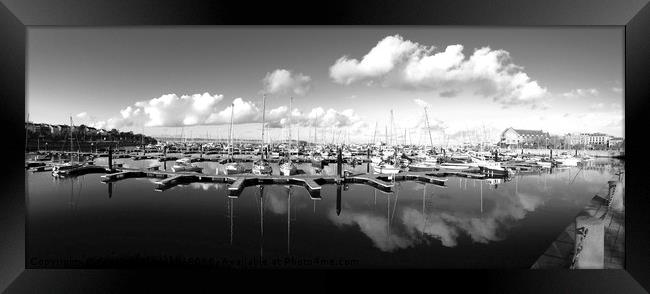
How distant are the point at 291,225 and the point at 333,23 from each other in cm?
549

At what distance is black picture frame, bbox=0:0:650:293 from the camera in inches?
104

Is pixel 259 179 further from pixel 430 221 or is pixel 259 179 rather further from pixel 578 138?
pixel 578 138

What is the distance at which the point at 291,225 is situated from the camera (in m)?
7.10

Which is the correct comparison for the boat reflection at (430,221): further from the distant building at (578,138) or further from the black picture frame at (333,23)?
the black picture frame at (333,23)

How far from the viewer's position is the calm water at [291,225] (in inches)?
227

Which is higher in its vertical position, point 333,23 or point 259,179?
point 333,23

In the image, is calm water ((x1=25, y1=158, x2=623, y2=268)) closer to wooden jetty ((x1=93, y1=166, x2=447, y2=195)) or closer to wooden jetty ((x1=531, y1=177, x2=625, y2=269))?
wooden jetty ((x1=93, y1=166, x2=447, y2=195))

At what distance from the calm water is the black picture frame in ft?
3.09

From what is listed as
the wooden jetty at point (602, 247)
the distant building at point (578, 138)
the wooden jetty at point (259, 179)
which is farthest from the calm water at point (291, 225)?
the distant building at point (578, 138)

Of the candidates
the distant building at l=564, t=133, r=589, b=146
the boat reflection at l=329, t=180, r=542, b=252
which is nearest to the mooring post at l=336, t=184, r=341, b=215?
the boat reflection at l=329, t=180, r=542, b=252

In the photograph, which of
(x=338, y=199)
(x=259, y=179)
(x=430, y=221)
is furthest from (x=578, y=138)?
(x=259, y=179)

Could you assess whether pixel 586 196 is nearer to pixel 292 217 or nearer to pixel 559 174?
pixel 559 174

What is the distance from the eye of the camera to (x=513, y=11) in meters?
2.63

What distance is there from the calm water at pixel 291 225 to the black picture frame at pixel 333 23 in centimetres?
94
